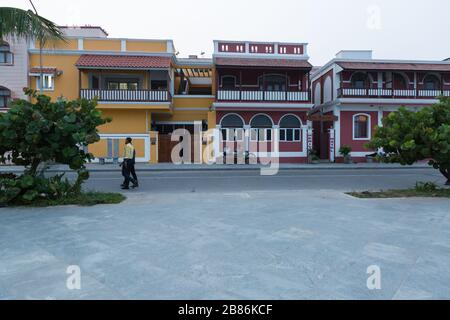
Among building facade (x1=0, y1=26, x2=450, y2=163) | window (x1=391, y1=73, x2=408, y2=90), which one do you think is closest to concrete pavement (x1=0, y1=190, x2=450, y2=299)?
building facade (x1=0, y1=26, x2=450, y2=163)

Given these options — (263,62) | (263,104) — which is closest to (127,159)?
(263,104)

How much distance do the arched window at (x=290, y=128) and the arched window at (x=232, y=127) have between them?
304 centimetres

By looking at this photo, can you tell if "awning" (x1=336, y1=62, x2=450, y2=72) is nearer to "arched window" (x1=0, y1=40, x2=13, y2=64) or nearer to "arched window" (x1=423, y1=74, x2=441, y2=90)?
"arched window" (x1=423, y1=74, x2=441, y2=90)

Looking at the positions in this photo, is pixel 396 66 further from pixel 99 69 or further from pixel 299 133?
pixel 99 69

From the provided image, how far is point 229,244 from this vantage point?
18.0 feet

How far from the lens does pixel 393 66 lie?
28.0 meters

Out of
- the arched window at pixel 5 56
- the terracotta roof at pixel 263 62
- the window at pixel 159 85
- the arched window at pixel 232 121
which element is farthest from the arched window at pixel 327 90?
the arched window at pixel 5 56

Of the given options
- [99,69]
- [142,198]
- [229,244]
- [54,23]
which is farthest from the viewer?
[99,69]

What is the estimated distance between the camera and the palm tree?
323 inches

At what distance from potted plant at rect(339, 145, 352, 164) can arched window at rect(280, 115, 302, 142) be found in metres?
3.18

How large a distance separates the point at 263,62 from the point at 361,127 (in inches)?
356

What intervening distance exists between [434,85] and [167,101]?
2084 cm
